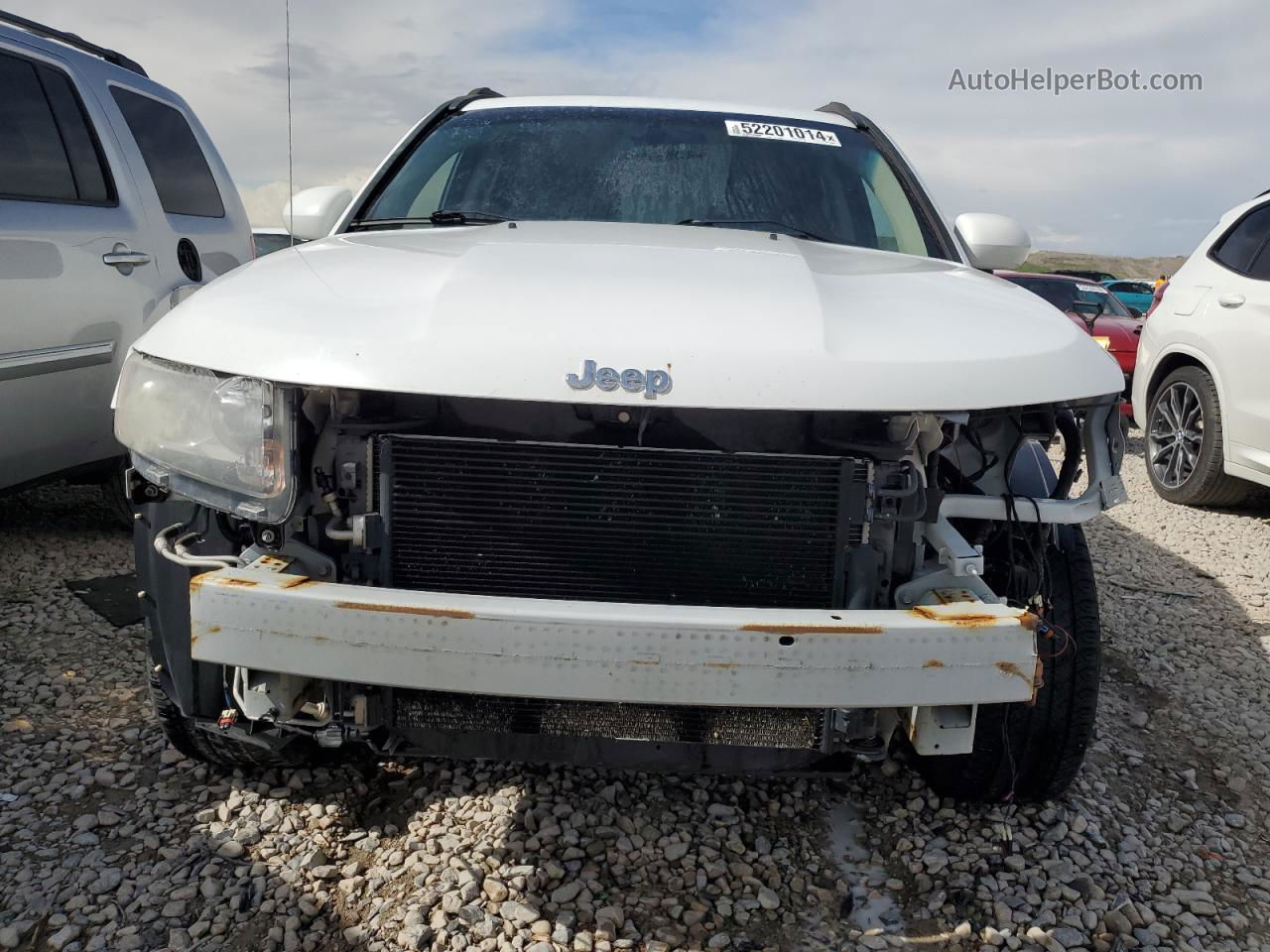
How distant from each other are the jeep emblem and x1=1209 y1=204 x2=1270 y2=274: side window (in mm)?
5035

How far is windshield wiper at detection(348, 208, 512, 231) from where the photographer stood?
2.72m

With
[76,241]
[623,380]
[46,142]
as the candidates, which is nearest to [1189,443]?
[623,380]

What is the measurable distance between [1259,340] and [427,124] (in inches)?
A: 171

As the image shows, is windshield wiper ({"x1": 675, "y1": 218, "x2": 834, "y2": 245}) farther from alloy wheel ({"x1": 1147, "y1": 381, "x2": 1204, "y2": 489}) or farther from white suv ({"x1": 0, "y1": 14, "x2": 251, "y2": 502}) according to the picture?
alloy wheel ({"x1": 1147, "y1": 381, "x2": 1204, "y2": 489})

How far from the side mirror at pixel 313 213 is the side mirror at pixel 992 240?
196 centimetres

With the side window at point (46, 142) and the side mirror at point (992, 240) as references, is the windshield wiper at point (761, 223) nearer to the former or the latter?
the side mirror at point (992, 240)

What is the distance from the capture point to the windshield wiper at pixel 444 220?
8.91 ft

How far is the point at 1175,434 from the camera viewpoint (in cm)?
589

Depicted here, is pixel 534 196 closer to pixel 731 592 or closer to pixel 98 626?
pixel 731 592

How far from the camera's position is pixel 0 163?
3486mm

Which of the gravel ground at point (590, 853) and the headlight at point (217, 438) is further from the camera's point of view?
the gravel ground at point (590, 853)

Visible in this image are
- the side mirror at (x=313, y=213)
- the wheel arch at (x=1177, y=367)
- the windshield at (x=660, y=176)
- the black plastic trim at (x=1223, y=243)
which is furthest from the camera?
the wheel arch at (x=1177, y=367)

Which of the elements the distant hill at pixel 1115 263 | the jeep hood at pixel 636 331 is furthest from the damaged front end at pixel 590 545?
the distant hill at pixel 1115 263

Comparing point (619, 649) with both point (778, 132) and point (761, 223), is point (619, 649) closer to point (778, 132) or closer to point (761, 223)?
point (761, 223)
